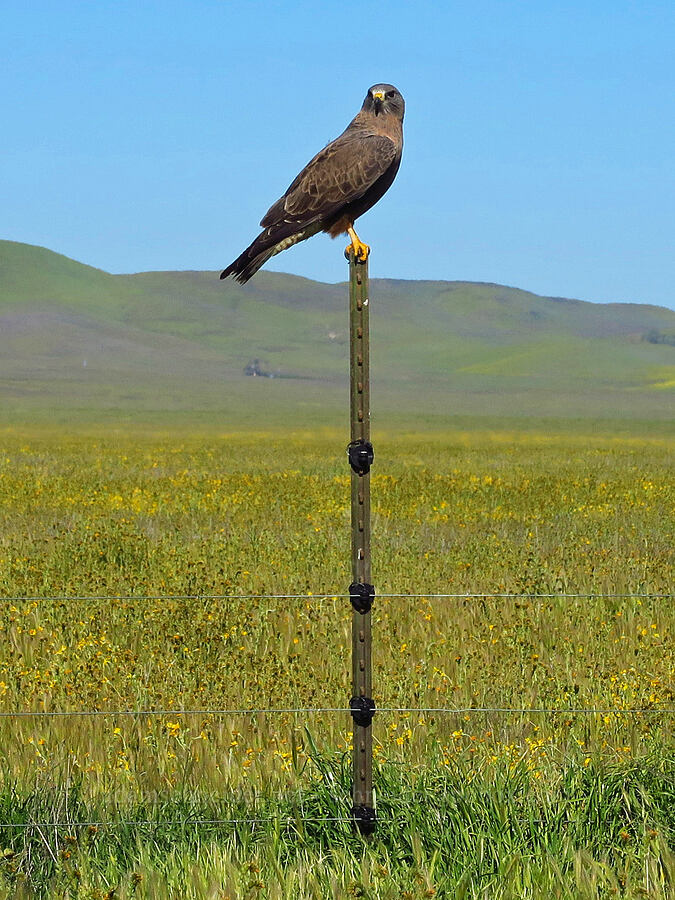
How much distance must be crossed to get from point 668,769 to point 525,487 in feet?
57.4

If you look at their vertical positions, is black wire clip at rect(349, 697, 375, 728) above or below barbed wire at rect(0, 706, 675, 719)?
above

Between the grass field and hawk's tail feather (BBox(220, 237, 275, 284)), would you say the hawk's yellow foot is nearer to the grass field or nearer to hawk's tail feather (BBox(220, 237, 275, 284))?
hawk's tail feather (BBox(220, 237, 275, 284))

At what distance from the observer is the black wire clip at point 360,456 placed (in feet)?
17.0

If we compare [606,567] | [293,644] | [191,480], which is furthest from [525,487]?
[293,644]

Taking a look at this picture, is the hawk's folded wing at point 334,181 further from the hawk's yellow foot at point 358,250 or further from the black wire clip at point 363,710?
the black wire clip at point 363,710

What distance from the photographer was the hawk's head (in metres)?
7.30

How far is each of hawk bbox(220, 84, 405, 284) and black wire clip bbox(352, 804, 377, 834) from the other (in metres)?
2.86

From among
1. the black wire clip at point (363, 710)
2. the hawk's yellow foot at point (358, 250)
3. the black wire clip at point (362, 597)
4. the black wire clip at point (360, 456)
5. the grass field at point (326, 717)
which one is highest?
the hawk's yellow foot at point (358, 250)

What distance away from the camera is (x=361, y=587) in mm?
5129

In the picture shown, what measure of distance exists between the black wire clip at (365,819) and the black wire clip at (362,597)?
834 millimetres

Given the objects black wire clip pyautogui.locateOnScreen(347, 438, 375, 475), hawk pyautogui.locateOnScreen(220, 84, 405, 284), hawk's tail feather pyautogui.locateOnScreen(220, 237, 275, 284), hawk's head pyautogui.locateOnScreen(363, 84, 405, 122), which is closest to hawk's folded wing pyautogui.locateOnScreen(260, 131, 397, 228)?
hawk pyautogui.locateOnScreen(220, 84, 405, 284)

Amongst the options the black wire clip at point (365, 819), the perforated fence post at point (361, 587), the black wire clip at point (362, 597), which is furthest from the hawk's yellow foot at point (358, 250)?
the black wire clip at point (365, 819)

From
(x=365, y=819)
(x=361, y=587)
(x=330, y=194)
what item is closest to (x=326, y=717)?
(x=365, y=819)

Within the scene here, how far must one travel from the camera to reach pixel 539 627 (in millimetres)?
9281
